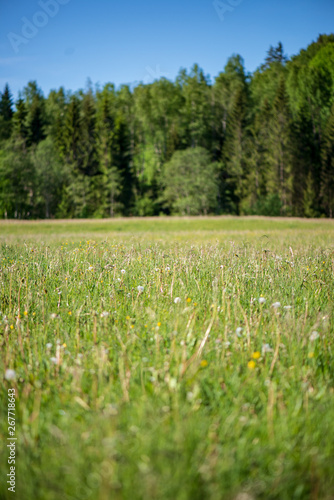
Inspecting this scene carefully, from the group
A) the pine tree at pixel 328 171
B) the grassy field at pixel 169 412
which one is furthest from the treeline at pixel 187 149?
the grassy field at pixel 169 412

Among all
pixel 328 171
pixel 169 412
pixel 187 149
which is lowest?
pixel 169 412

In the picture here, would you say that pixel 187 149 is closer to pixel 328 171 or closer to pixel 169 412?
pixel 328 171

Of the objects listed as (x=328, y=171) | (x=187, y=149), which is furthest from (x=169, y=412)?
(x=187, y=149)

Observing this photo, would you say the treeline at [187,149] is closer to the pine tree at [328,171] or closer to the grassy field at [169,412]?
the pine tree at [328,171]

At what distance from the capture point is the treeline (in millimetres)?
49000

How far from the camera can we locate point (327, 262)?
20.9ft

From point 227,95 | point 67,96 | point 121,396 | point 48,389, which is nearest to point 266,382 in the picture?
point 121,396

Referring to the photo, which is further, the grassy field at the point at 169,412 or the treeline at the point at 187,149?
the treeline at the point at 187,149

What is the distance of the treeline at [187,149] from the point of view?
1929 inches

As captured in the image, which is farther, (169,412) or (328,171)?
(328,171)

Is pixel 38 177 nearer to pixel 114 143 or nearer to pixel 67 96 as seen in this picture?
pixel 114 143

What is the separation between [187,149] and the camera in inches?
2111

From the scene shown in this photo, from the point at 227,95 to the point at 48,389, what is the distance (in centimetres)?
6408

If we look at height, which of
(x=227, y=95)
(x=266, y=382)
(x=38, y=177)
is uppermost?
(x=227, y=95)
